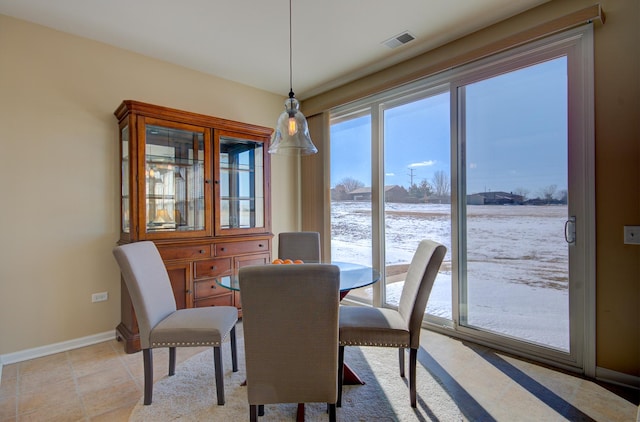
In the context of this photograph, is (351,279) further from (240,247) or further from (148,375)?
(240,247)

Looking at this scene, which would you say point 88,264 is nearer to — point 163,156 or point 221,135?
point 163,156

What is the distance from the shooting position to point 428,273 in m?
1.91

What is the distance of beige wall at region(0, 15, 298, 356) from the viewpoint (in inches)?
99.0

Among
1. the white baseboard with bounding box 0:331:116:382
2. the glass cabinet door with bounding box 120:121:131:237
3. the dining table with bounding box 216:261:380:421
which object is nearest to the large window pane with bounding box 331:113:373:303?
the dining table with bounding box 216:261:380:421

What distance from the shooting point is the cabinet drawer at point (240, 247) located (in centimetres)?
322

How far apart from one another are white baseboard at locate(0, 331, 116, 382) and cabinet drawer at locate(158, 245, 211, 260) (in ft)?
3.12

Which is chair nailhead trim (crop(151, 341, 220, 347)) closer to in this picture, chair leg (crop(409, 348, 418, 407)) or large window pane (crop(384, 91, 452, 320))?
chair leg (crop(409, 348, 418, 407))

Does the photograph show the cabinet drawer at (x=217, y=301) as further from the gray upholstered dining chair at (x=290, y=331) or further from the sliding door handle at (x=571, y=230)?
the sliding door handle at (x=571, y=230)

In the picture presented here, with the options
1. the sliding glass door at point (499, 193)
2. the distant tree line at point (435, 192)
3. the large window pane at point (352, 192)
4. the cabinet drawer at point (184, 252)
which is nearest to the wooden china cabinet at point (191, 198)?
the cabinet drawer at point (184, 252)

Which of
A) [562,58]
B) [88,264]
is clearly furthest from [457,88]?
[88,264]

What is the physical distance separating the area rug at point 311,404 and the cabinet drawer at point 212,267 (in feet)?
2.89

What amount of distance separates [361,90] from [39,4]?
2913 mm

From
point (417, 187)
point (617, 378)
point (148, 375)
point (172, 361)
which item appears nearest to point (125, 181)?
point (172, 361)

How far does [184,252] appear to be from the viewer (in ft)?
9.71
